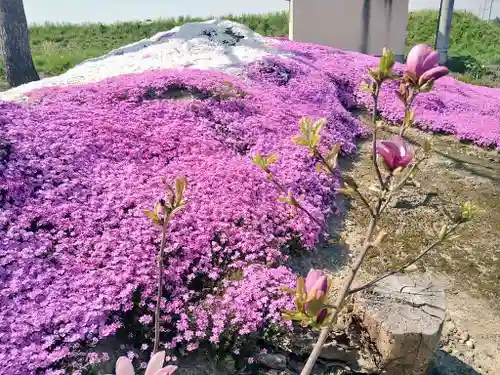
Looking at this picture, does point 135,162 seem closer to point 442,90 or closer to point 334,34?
point 442,90

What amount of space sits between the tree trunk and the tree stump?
1375 cm

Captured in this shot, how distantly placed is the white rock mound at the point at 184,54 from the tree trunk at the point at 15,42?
2453 millimetres

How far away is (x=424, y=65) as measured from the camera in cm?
176

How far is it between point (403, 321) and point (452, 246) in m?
3.31

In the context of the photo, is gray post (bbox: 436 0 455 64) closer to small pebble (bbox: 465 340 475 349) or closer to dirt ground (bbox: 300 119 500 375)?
dirt ground (bbox: 300 119 500 375)

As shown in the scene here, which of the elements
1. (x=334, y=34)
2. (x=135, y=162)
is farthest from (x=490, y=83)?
(x=135, y=162)

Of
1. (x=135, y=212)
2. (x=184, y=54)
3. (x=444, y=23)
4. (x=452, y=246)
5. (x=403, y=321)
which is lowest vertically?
(x=452, y=246)

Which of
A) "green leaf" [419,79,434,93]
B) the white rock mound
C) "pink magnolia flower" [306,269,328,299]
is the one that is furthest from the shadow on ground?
the white rock mound

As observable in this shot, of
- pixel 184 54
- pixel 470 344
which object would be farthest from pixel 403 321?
pixel 184 54

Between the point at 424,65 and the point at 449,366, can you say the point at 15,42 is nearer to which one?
the point at 449,366

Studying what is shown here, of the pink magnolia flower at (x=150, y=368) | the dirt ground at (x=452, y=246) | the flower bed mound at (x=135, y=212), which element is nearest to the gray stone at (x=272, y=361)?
the flower bed mound at (x=135, y=212)

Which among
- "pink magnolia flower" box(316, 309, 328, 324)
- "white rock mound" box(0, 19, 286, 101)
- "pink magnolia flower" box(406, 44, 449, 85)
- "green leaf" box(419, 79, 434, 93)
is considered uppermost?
"pink magnolia flower" box(406, 44, 449, 85)

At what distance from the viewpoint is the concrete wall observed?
2200 cm

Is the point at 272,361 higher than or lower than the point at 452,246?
higher
